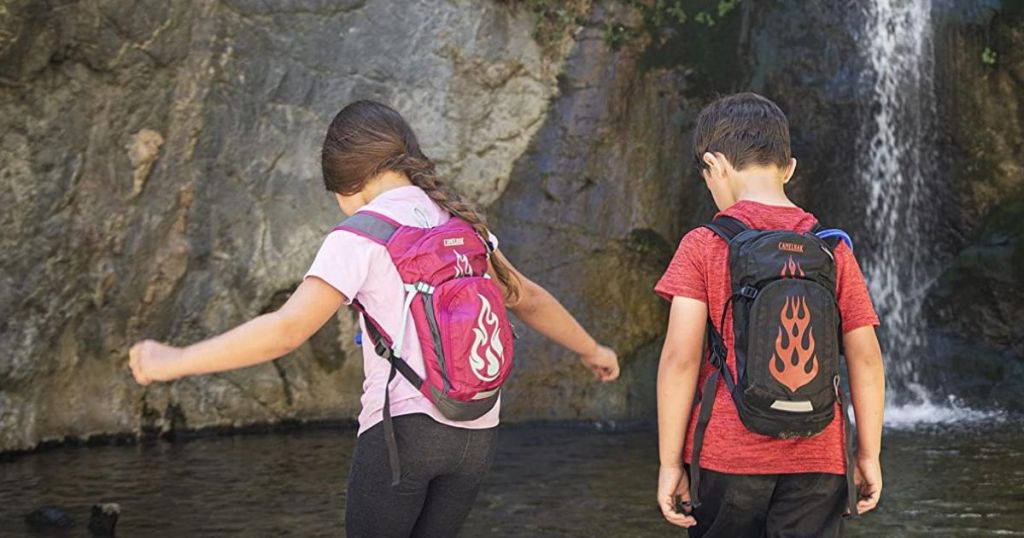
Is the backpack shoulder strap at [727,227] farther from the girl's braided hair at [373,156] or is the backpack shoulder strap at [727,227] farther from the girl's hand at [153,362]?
the girl's hand at [153,362]

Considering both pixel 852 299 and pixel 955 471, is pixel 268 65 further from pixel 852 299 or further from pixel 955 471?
pixel 852 299

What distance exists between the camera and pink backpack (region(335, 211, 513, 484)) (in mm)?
2916

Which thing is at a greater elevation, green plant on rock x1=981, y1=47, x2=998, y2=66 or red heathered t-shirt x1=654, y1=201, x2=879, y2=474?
green plant on rock x1=981, y1=47, x2=998, y2=66

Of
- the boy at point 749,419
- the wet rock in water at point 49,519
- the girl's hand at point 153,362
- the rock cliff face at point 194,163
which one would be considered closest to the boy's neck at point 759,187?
the boy at point 749,419

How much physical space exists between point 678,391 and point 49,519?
388 centimetres

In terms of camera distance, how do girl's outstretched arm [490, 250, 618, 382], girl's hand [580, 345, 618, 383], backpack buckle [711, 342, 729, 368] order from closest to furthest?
1. backpack buckle [711, 342, 729, 368]
2. girl's outstretched arm [490, 250, 618, 382]
3. girl's hand [580, 345, 618, 383]

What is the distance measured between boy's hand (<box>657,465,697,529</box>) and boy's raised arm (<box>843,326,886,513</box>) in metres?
0.40

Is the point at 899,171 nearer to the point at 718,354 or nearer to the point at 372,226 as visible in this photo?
the point at 718,354

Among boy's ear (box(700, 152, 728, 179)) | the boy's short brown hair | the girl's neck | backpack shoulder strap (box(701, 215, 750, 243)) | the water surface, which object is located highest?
the boy's short brown hair

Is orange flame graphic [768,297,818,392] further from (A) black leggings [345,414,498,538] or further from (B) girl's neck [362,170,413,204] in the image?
(B) girl's neck [362,170,413,204]

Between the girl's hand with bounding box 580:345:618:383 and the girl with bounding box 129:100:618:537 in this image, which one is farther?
the girl's hand with bounding box 580:345:618:383

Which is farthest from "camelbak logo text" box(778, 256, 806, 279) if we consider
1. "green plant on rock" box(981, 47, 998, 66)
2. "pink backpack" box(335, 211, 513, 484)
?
"green plant on rock" box(981, 47, 998, 66)

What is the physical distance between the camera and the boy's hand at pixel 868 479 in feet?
10.1

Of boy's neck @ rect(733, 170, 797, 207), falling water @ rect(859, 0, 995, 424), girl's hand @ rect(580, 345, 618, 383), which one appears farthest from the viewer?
falling water @ rect(859, 0, 995, 424)
